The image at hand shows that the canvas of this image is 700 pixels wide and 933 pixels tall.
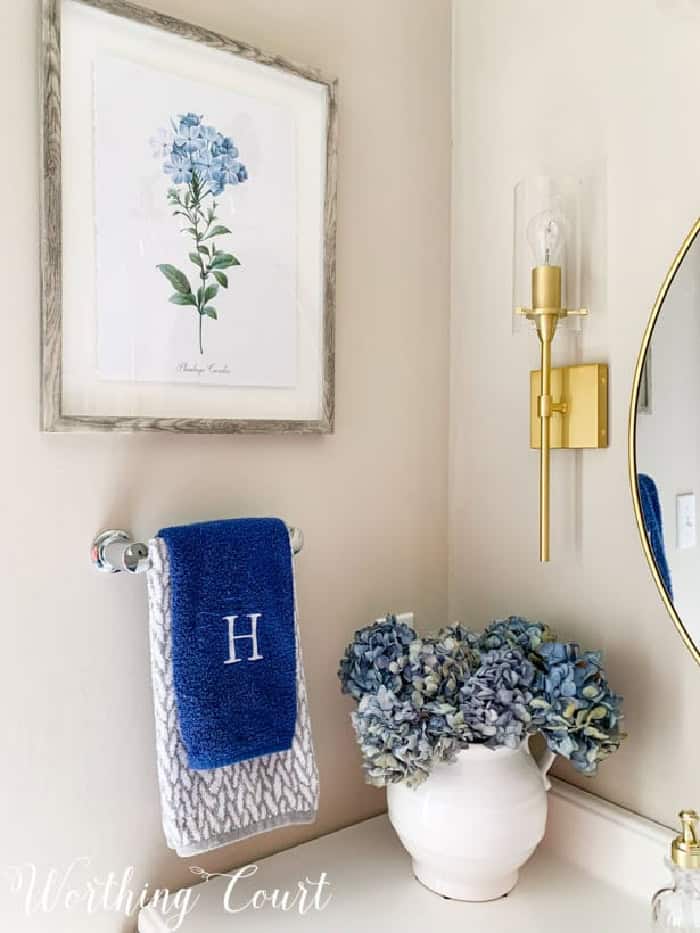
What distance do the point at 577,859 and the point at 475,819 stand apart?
24cm

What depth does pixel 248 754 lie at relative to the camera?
3.27 feet

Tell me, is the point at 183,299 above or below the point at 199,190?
below

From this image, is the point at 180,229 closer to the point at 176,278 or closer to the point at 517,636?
the point at 176,278

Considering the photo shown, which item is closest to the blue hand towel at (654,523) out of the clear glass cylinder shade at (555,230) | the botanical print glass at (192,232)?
the clear glass cylinder shade at (555,230)

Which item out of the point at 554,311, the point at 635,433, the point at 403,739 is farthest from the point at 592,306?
the point at 403,739

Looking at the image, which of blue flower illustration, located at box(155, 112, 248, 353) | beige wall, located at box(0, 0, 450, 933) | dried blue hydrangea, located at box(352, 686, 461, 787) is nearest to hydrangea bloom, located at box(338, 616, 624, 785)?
dried blue hydrangea, located at box(352, 686, 461, 787)

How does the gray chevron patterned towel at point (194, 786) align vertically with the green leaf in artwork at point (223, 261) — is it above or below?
below

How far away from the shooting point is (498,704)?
0.98m

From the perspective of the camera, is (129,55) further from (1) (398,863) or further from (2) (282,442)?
(1) (398,863)

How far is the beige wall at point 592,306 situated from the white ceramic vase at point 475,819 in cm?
17

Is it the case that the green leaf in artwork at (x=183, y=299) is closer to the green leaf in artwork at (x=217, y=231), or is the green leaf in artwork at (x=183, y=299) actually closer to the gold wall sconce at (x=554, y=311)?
the green leaf in artwork at (x=217, y=231)

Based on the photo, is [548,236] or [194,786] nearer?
[194,786]

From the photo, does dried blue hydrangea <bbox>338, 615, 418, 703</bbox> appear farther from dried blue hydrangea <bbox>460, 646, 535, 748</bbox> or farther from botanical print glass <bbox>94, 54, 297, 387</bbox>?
botanical print glass <bbox>94, 54, 297, 387</bbox>

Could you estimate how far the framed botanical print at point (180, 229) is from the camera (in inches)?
37.2
